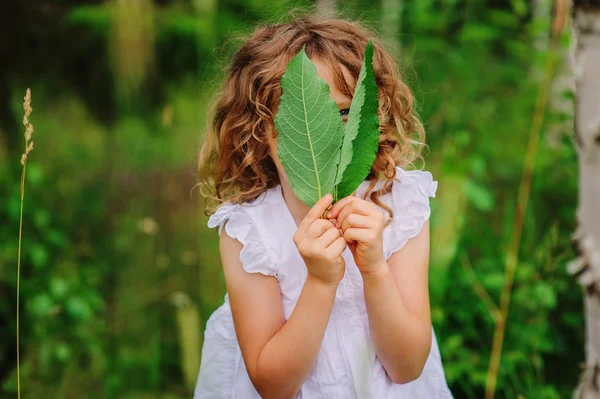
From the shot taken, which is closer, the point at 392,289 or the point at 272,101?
the point at 392,289

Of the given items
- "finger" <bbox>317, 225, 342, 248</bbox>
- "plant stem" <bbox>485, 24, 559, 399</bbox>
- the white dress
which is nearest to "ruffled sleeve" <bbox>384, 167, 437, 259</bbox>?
the white dress

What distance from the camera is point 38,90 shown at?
2346 millimetres

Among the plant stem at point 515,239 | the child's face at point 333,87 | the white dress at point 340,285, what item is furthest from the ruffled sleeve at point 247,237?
the plant stem at point 515,239

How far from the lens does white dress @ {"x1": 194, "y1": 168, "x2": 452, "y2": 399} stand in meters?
1.09

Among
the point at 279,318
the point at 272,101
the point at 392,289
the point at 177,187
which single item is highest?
Result: the point at 272,101

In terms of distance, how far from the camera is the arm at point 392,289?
88cm

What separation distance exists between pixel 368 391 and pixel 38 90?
1880 millimetres

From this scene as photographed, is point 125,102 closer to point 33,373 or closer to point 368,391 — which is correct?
point 33,373

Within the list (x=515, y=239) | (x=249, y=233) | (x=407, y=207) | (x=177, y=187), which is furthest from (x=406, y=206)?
(x=177, y=187)

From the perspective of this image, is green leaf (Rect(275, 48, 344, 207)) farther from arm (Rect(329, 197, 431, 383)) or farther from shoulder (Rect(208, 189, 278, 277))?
shoulder (Rect(208, 189, 278, 277))

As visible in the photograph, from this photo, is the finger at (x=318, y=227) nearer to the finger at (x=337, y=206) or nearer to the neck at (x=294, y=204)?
the finger at (x=337, y=206)

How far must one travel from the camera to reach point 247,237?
1127mm

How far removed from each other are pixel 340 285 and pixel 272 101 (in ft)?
1.17

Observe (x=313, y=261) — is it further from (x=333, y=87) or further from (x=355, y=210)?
(x=333, y=87)
